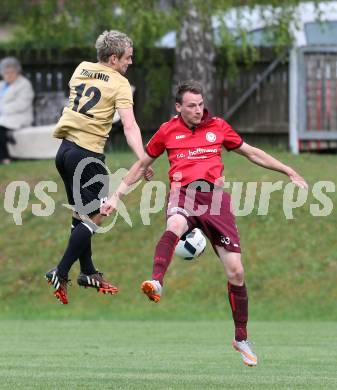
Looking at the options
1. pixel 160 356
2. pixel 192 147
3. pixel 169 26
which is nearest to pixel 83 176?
pixel 192 147

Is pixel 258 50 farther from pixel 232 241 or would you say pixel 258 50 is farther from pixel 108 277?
pixel 232 241

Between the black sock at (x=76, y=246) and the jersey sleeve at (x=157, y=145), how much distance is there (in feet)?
3.43

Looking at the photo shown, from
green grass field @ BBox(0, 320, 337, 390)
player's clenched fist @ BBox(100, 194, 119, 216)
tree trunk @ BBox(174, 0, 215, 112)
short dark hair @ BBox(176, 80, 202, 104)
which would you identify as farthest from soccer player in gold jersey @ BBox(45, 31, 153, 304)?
tree trunk @ BBox(174, 0, 215, 112)

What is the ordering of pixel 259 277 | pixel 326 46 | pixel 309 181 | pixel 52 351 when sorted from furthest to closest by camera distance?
pixel 326 46, pixel 309 181, pixel 259 277, pixel 52 351

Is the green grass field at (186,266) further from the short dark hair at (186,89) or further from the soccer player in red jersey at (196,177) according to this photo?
the short dark hair at (186,89)

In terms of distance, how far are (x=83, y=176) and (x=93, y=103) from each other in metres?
0.64

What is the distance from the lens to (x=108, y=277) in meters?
19.8

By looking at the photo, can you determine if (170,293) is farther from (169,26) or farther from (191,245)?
(191,245)

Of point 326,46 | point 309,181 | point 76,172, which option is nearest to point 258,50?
point 326,46

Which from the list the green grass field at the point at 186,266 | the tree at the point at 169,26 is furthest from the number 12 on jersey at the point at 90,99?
the tree at the point at 169,26

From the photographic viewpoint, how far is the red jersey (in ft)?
36.3

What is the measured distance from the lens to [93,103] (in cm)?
1150

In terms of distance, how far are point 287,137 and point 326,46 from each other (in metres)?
1.77

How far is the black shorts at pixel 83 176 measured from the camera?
11578 mm
